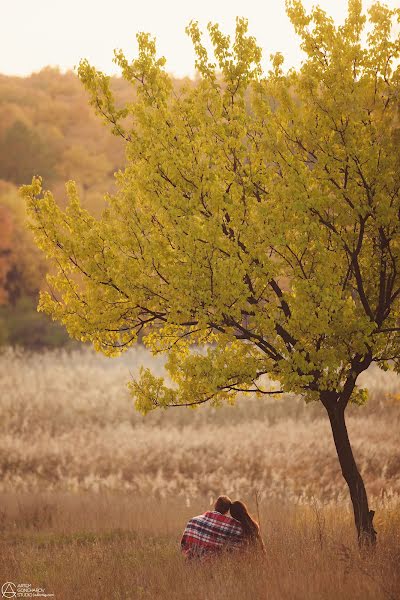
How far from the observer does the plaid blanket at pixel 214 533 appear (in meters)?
6.75

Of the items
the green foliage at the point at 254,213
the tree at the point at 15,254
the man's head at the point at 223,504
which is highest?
the tree at the point at 15,254

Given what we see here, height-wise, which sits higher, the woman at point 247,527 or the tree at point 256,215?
the tree at point 256,215

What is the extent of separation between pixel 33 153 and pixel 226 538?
3121 centimetres

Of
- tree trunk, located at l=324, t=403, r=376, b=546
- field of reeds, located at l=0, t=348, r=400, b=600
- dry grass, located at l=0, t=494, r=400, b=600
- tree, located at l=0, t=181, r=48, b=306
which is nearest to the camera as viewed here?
dry grass, located at l=0, t=494, r=400, b=600

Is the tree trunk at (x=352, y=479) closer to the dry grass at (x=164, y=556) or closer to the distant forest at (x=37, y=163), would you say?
the dry grass at (x=164, y=556)

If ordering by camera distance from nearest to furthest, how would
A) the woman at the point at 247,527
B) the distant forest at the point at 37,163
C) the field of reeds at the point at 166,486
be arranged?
the field of reeds at the point at 166,486 < the woman at the point at 247,527 < the distant forest at the point at 37,163

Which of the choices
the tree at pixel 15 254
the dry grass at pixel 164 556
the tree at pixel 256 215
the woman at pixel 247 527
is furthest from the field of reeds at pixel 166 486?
the tree at pixel 15 254

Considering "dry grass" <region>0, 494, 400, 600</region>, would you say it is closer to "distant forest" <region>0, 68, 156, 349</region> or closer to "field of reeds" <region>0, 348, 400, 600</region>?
"field of reeds" <region>0, 348, 400, 600</region>

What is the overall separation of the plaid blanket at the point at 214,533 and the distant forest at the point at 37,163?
1638 centimetres

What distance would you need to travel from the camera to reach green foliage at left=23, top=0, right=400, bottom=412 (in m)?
6.93

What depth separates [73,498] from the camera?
12.2m

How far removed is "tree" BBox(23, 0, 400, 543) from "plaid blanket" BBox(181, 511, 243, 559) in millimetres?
1367

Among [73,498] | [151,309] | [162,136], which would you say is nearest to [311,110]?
[162,136]

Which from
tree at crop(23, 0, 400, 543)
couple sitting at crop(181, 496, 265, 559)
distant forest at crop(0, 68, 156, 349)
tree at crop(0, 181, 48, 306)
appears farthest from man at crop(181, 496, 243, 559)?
tree at crop(0, 181, 48, 306)
